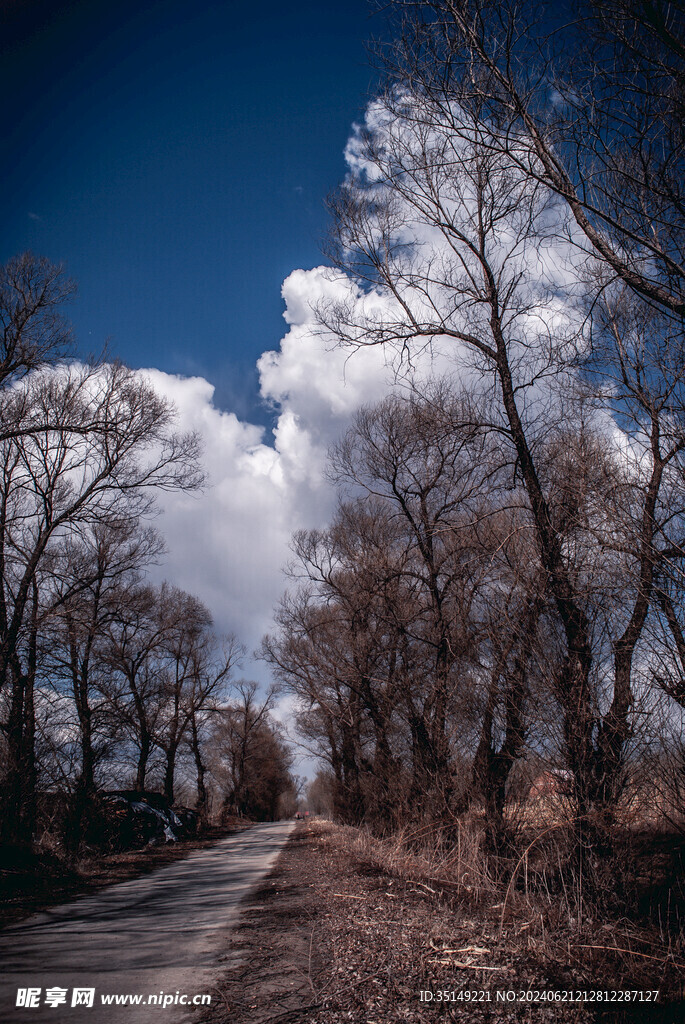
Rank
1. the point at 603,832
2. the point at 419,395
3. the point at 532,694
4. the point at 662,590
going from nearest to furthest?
1. the point at 662,590
2. the point at 603,832
3. the point at 532,694
4. the point at 419,395

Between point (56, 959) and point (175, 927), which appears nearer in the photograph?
point (56, 959)

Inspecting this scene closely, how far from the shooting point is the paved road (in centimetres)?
338

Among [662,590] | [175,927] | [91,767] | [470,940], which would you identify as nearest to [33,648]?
[91,767]

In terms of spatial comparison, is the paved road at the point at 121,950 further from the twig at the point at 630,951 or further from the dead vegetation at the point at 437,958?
the twig at the point at 630,951

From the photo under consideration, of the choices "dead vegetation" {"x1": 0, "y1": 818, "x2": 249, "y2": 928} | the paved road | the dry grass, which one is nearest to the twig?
the dry grass

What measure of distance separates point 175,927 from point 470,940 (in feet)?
10.5

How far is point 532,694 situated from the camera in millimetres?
6203

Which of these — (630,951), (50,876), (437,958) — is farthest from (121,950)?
(50,876)

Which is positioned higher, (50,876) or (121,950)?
(121,950)

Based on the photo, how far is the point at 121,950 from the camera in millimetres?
4699

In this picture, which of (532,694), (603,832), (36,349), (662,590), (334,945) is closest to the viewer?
(662,590)

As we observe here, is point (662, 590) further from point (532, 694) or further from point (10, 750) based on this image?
point (10, 750)

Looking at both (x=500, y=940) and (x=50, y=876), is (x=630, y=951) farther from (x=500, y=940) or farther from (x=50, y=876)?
(x=50, y=876)

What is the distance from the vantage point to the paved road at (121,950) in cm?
338
